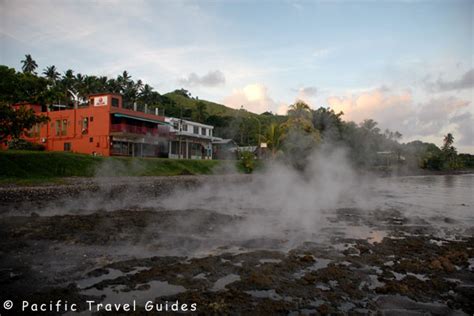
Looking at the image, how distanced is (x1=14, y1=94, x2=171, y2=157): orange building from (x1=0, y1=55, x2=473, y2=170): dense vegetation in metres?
2.71

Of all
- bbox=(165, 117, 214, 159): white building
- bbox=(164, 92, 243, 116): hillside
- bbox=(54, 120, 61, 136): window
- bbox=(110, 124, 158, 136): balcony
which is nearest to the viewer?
bbox=(110, 124, 158, 136): balcony

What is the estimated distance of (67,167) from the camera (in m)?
23.9

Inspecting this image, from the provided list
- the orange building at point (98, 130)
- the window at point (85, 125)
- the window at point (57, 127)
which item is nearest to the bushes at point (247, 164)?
the orange building at point (98, 130)

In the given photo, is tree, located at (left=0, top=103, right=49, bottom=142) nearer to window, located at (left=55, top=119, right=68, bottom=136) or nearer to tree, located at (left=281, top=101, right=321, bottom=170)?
window, located at (left=55, top=119, right=68, bottom=136)

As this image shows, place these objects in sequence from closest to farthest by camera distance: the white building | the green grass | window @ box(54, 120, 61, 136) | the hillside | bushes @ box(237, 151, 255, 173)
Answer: the green grass
window @ box(54, 120, 61, 136)
bushes @ box(237, 151, 255, 173)
the white building
the hillside

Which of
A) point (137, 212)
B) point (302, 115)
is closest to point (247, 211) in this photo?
point (137, 212)

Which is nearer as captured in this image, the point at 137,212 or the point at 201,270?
the point at 201,270

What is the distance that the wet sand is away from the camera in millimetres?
5352

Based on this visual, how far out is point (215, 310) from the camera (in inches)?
192

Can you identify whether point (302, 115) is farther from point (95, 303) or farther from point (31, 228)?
point (95, 303)

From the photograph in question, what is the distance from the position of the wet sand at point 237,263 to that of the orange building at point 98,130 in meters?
23.0

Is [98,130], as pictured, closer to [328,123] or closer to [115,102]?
[115,102]

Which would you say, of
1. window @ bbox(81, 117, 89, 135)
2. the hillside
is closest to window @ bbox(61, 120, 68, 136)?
window @ bbox(81, 117, 89, 135)

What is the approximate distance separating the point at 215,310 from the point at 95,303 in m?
1.88
